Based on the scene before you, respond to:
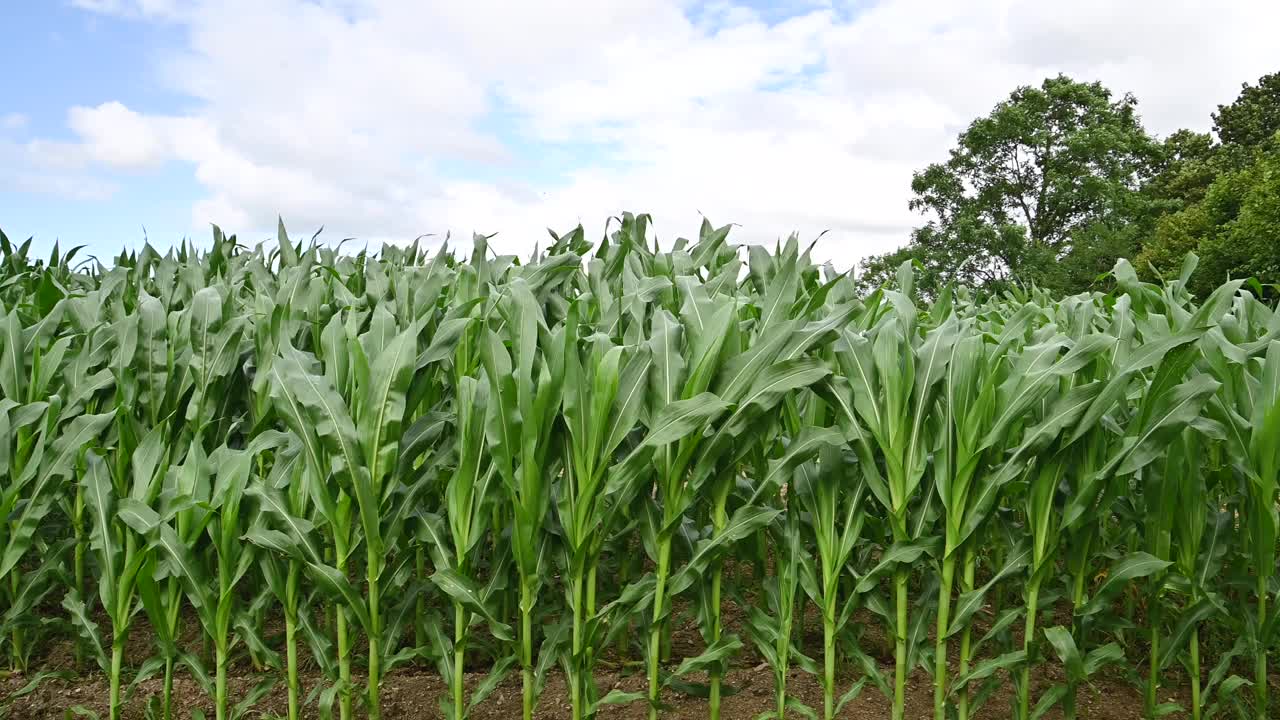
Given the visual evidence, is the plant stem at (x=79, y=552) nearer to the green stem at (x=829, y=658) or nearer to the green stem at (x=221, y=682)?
the green stem at (x=221, y=682)

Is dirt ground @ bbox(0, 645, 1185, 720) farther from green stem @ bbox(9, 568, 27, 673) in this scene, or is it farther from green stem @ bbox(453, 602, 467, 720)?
green stem @ bbox(453, 602, 467, 720)

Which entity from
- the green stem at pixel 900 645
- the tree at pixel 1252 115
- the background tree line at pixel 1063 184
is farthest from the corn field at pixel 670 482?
the tree at pixel 1252 115

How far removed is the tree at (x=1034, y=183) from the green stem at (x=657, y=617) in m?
30.3

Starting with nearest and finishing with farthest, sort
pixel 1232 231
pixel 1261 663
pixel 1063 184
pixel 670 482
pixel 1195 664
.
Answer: pixel 670 482, pixel 1261 663, pixel 1195 664, pixel 1232 231, pixel 1063 184

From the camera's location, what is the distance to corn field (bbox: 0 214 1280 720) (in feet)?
7.97

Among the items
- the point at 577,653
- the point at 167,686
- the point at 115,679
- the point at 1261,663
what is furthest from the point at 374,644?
the point at 1261,663

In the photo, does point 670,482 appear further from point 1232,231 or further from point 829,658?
point 1232,231

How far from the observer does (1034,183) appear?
33.4 meters

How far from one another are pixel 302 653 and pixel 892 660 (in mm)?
2208

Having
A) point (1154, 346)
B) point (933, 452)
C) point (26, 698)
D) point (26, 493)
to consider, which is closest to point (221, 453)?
point (26, 493)

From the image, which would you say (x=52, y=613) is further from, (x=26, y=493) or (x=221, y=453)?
(x=221, y=453)

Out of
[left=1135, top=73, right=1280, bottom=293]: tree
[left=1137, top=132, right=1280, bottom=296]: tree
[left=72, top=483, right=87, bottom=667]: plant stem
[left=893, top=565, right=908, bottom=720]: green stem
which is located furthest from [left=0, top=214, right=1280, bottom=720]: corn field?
[left=1137, top=132, right=1280, bottom=296]: tree

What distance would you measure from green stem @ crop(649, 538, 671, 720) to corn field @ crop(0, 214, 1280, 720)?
0.5 inches

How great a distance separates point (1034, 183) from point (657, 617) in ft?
114
